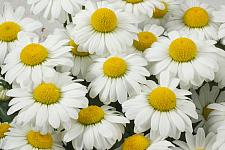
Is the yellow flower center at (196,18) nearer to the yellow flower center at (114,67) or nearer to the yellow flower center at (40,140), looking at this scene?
the yellow flower center at (114,67)

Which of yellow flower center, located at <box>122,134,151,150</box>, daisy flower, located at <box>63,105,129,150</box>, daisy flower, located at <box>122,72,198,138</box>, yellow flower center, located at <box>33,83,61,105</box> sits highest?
yellow flower center, located at <box>33,83,61,105</box>

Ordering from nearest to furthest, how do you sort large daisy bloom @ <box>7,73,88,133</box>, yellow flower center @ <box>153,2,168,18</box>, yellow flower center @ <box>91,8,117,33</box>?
1. large daisy bloom @ <box>7,73,88,133</box>
2. yellow flower center @ <box>91,8,117,33</box>
3. yellow flower center @ <box>153,2,168,18</box>

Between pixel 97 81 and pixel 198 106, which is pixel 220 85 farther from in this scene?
pixel 97 81

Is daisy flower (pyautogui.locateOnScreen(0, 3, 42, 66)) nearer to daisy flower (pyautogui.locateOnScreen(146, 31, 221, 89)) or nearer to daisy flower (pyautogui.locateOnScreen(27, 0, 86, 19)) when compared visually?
daisy flower (pyautogui.locateOnScreen(27, 0, 86, 19))

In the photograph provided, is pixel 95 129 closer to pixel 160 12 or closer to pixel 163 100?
pixel 163 100

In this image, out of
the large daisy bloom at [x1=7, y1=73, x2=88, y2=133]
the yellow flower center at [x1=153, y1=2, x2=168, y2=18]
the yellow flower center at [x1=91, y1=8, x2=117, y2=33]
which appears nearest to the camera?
the large daisy bloom at [x1=7, y1=73, x2=88, y2=133]

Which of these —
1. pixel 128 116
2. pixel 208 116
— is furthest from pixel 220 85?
pixel 128 116

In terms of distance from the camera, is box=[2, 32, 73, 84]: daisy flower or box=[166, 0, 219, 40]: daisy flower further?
box=[166, 0, 219, 40]: daisy flower

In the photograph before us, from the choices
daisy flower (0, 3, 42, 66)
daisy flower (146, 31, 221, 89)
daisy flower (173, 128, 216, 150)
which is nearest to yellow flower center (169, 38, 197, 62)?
daisy flower (146, 31, 221, 89)
